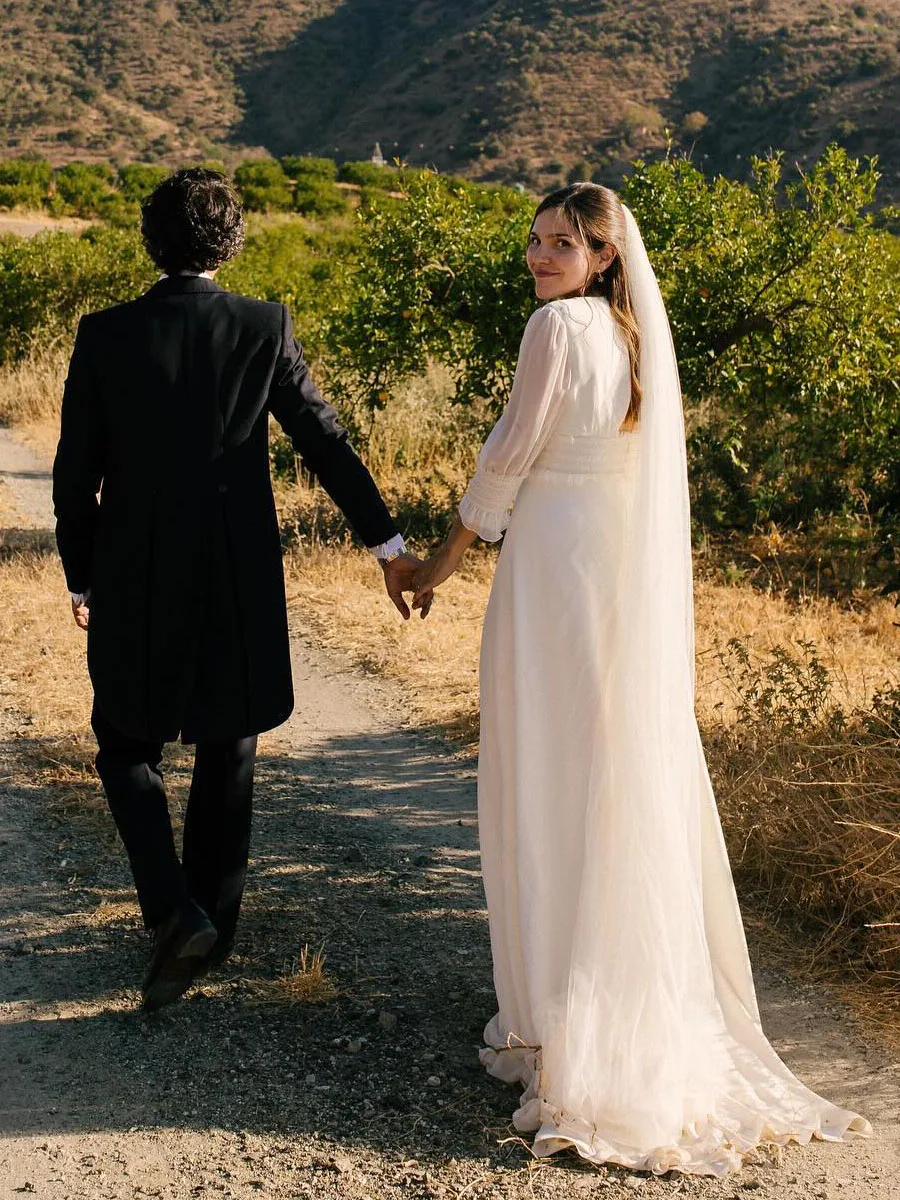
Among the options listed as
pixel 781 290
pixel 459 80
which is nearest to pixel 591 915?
pixel 781 290

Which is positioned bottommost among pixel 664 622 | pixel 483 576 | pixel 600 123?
pixel 483 576

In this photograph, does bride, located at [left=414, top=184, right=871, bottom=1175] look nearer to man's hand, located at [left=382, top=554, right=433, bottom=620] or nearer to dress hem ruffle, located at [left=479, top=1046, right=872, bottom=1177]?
dress hem ruffle, located at [left=479, top=1046, right=872, bottom=1177]

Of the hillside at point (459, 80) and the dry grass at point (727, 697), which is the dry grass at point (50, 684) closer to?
the dry grass at point (727, 697)

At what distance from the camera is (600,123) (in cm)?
4609

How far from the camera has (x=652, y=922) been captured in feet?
9.98

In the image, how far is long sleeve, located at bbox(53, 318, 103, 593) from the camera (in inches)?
129

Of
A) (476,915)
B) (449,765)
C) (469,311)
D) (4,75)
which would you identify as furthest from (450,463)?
(4,75)

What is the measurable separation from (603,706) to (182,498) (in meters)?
1.17

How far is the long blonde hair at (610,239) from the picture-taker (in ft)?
9.96

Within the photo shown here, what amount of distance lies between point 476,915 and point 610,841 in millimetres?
1367

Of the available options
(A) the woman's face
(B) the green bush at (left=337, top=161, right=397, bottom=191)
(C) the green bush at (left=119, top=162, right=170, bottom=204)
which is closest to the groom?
(A) the woman's face

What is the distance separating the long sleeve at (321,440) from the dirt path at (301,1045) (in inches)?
51.6

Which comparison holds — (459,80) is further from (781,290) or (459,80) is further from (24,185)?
(781,290)

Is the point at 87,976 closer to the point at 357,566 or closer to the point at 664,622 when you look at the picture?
the point at 664,622
